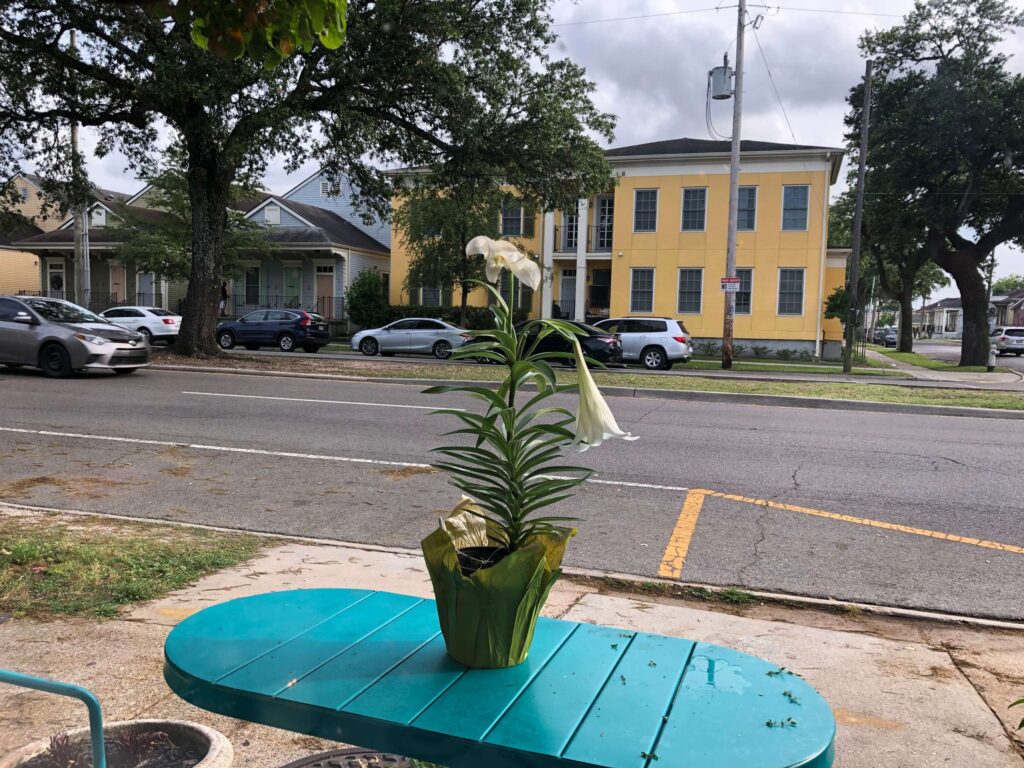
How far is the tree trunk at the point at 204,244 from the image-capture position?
18.5 m

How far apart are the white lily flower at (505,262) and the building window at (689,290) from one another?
3185 centimetres

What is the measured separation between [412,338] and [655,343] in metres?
8.00

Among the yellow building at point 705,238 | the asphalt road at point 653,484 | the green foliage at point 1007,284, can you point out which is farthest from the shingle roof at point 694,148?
the green foliage at point 1007,284

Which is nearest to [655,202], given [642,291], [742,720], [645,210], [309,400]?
[645,210]

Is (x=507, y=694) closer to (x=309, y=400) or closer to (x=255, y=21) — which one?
(x=255, y=21)

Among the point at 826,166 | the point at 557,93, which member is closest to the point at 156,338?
the point at 557,93

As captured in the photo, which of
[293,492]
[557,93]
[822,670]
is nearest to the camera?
[822,670]

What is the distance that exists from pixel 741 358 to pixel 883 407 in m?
17.8

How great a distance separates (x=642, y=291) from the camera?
33.5m

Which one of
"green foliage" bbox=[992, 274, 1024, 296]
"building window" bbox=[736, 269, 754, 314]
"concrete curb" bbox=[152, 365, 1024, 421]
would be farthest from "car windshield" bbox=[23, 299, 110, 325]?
"green foliage" bbox=[992, 274, 1024, 296]

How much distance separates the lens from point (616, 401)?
45.0ft

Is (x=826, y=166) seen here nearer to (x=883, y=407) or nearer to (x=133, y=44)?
(x=883, y=407)

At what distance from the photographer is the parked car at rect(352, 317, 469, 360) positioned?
83.1 ft

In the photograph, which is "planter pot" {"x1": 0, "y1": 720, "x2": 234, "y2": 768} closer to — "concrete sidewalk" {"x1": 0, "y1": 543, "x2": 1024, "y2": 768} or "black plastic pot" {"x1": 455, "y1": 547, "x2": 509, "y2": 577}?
"concrete sidewalk" {"x1": 0, "y1": 543, "x2": 1024, "y2": 768}
